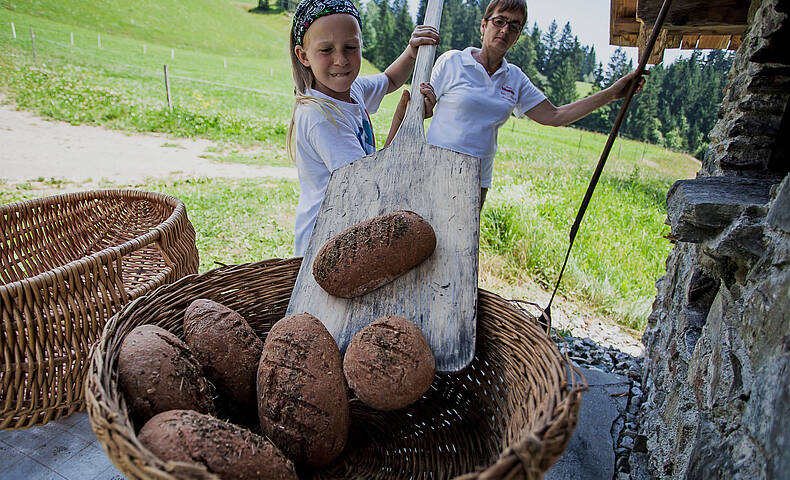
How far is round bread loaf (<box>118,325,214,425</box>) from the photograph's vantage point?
3.55 feet

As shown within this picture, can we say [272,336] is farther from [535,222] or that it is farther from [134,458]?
[535,222]

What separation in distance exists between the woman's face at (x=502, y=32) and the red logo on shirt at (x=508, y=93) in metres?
0.19

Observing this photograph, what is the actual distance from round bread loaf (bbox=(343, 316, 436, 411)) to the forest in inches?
253

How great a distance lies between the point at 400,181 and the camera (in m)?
1.81

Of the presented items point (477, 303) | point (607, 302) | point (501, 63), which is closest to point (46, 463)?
point (477, 303)

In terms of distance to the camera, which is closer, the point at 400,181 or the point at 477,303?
the point at 477,303

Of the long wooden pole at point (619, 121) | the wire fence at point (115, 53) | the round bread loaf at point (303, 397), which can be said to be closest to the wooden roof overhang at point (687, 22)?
the long wooden pole at point (619, 121)

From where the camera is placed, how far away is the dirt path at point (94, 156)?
205 inches

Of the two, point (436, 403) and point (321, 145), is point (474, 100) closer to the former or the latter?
point (321, 145)

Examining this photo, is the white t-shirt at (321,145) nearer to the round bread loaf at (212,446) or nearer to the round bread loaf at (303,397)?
the round bread loaf at (303,397)

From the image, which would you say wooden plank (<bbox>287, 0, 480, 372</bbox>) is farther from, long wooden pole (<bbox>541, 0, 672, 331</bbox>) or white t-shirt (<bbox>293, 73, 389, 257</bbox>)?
long wooden pole (<bbox>541, 0, 672, 331</bbox>)

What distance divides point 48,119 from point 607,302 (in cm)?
803

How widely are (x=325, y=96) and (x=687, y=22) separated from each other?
1742mm

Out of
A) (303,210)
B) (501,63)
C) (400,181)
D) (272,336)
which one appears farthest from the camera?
(501,63)
